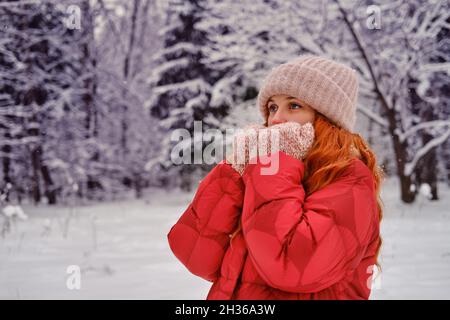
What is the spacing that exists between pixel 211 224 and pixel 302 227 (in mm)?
336

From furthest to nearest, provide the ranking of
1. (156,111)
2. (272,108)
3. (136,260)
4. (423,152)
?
(156,111)
(423,152)
(136,260)
(272,108)

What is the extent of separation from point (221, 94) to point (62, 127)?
6864mm

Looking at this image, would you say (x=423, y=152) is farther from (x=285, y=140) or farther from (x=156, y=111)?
(x=156, y=111)

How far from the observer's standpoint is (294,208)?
1251 millimetres

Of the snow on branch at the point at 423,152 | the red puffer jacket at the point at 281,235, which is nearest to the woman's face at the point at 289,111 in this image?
the red puffer jacket at the point at 281,235

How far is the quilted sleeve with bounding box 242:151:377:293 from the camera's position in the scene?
1207 millimetres

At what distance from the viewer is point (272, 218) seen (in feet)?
4.05

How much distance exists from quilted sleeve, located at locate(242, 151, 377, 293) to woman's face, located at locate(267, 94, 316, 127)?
0.83 ft

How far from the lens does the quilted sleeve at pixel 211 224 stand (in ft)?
4.60

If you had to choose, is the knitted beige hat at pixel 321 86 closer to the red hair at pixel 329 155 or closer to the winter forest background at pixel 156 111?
the red hair at pixel 329 155

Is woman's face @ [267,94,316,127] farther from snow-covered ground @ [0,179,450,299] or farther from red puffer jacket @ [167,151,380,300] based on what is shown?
snow-covered ground @ [0,179,450,299]

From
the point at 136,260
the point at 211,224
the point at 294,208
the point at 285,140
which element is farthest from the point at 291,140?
the point at 136,260

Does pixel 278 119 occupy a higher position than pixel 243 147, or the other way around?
pixel 278 119
